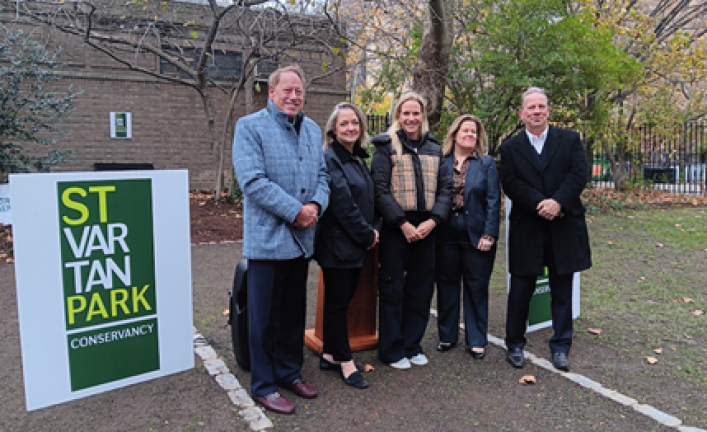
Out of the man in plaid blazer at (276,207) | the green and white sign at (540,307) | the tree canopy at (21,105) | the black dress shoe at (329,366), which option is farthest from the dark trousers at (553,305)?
the tree canopy at (21,105)

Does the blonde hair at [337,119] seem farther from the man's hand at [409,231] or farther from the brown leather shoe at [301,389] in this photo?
the brown leather shoe at [301,389]

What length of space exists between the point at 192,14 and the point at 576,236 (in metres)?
12.8

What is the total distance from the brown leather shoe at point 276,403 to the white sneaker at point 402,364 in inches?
39.7

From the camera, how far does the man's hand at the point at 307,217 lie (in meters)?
3.30

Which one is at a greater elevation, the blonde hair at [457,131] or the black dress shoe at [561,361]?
the blonde hair at [457,131]

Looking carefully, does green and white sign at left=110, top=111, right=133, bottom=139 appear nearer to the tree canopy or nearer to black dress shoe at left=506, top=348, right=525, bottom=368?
the tree canopy

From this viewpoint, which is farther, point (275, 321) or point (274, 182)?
point (275, 321)

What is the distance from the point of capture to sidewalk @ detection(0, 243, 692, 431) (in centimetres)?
323

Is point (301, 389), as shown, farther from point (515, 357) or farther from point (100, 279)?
point (515, 357)

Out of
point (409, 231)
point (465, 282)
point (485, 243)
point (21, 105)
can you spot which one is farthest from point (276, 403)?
point (21, 105)

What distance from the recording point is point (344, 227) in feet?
11.9

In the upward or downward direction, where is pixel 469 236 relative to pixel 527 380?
upward

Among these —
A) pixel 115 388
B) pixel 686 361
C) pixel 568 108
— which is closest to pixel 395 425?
pixel 115 388

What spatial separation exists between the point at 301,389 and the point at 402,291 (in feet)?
3.50
